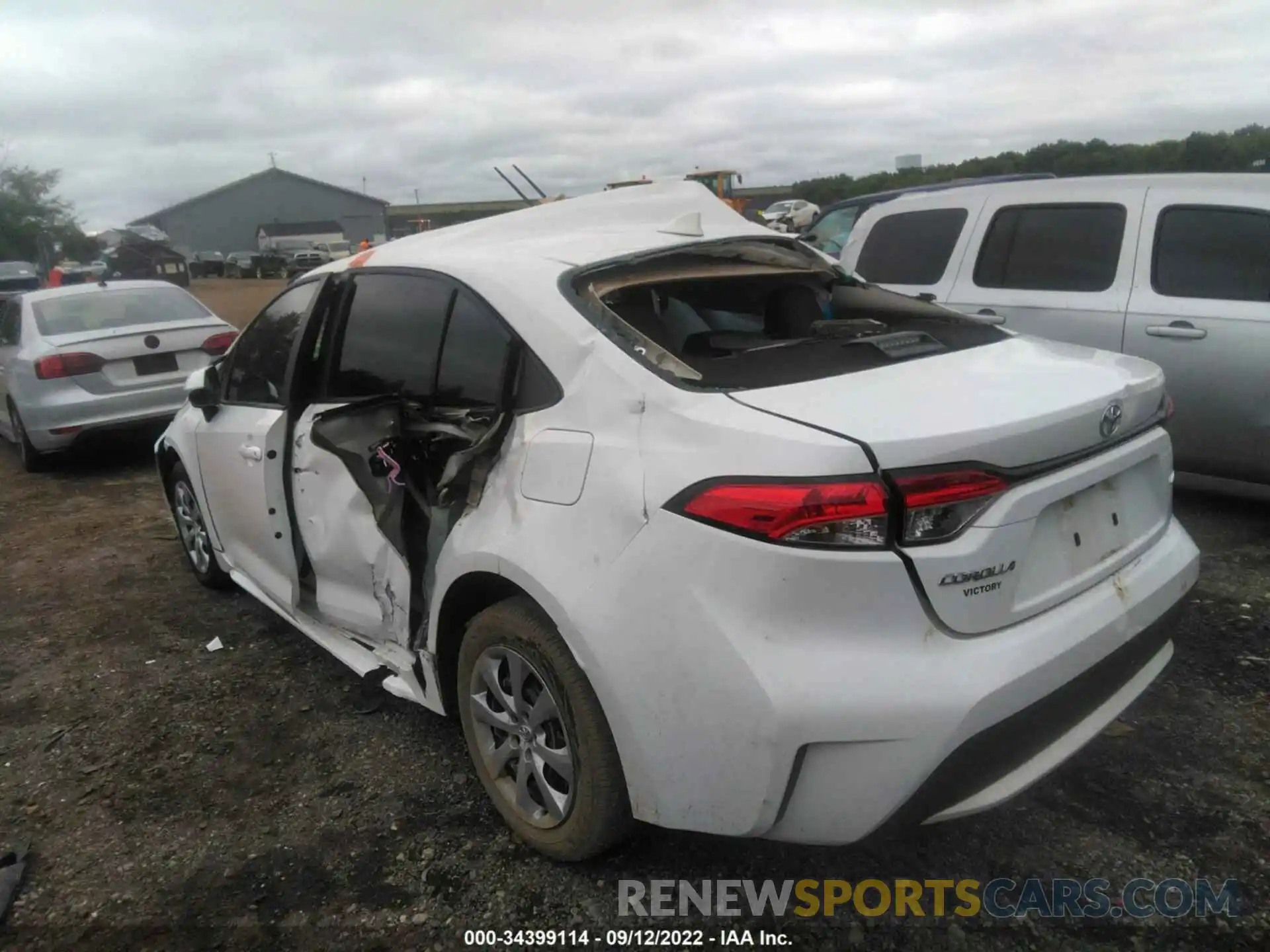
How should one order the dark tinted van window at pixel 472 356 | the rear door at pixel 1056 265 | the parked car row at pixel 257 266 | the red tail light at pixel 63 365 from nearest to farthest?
the dark tinted van window at pixel 472 356 < the rear door at pixel 1056 265 < the red tail light at pixel 63 365 < the parked car row at pixel 257 266

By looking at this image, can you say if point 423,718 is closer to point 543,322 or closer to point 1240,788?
point 543,322

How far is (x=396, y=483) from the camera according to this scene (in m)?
2.87

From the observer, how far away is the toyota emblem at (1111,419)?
7.09ft

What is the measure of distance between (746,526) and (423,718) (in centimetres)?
196

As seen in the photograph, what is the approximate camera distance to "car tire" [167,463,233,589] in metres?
4.50

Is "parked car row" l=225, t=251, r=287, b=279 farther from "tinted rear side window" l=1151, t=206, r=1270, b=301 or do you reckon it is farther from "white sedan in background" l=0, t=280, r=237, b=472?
"tinted rear side window" l=1151, t=206, r=1270, b=301

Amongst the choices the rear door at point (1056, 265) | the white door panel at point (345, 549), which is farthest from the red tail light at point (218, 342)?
the rear door at point (1056, 265)

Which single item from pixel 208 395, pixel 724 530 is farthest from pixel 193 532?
pixel 724 530

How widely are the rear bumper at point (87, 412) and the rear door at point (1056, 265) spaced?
→ 5804 mm

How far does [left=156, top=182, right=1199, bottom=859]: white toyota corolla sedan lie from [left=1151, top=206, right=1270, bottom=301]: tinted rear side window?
2.28 meters

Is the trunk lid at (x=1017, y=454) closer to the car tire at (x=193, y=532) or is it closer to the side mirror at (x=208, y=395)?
the side mirror at (x=208, y=395)

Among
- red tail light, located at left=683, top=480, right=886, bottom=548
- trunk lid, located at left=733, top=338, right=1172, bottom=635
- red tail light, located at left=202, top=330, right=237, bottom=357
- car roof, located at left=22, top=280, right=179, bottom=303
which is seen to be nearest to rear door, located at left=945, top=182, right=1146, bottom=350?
trunk lid, located at left=733, top=338, right=1172, bottom=635

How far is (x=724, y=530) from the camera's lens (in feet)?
6.07

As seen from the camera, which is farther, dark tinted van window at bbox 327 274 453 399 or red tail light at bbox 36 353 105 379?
red tail light at bbox 36 353 105 379
